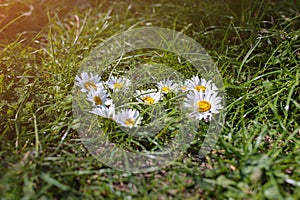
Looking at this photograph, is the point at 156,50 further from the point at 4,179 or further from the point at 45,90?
the point at 4,179

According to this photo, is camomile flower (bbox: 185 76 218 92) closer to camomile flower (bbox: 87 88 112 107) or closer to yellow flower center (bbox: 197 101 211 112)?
yellow flower center (bbox: 197 101 211 112)

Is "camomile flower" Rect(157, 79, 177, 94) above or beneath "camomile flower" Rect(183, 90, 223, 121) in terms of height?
above

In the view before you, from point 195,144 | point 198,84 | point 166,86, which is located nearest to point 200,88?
point 198,84

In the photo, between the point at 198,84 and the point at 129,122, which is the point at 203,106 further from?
the point at 129,122

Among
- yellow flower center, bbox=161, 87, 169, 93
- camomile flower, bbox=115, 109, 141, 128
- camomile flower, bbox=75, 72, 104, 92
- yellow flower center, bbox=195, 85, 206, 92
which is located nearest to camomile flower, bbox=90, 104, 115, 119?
camomile flower, bbox=115, 109, 141, 128

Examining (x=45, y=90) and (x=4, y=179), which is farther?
(x=45, y=90)

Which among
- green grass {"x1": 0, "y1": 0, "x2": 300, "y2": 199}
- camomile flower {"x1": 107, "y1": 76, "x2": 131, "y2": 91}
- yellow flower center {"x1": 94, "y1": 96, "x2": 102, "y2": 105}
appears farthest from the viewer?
camomile flower {"x1": 107, "y1": 76, "x2": 131, "y2": 91}

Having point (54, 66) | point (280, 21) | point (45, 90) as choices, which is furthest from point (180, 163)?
point (280, 21)
